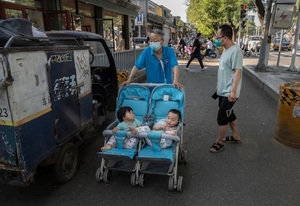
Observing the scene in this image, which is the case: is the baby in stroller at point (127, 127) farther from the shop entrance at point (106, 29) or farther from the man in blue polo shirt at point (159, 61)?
the shop entrance at point (106, 29)

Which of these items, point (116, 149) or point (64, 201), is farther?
point (116, 149)

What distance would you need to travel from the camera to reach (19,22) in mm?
2924

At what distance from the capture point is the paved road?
295 centimetres

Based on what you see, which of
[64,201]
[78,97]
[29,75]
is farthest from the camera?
[78,97]

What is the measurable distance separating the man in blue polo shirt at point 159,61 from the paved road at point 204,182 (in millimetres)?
1270

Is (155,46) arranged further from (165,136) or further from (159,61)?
(165,136)

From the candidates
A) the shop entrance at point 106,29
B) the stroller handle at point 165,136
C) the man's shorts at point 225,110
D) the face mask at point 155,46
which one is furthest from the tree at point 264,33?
the stroller handle at point 165,136

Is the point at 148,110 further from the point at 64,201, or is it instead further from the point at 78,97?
the point at 64,201

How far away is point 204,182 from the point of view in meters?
3.28

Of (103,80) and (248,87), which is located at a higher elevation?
(103,80)

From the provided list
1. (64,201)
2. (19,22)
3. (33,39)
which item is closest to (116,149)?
(64,201)

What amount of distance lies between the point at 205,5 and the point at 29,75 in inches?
1341

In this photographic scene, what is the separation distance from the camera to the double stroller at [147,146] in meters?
2.99

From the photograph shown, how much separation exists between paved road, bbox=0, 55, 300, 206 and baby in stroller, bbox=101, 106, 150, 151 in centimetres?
51
